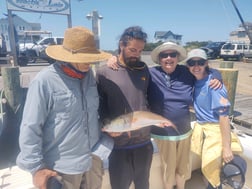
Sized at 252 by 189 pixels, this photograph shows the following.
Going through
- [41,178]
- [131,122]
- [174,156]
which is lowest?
[174,156]

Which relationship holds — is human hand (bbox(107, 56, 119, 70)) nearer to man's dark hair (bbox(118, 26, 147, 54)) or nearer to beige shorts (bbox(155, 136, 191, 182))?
man's dark hair (bbox(118, 26, 147, 54))

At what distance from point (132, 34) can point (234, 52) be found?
26.2 m

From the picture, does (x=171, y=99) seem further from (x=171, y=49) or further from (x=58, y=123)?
(x=58, y=123)

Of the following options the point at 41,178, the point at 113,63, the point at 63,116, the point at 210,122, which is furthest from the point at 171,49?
the point at 41,178

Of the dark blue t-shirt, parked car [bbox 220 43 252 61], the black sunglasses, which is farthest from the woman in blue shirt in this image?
parked car [bbox 220 43 252 61]

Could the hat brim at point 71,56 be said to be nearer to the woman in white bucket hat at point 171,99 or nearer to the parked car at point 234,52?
the woman in white bucket hat at point 171,99

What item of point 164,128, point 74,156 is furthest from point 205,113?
point 74,156

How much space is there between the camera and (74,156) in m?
1.68

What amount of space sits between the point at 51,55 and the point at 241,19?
2161cm

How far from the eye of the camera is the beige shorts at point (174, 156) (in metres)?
2.36

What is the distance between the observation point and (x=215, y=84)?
2271 millimetres

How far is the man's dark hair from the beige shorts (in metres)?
0.99

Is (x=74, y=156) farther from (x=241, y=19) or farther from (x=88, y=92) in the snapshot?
(x=241, y=19)

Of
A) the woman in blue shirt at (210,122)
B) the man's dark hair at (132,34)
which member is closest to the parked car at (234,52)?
the woman in blue shirt at (210,122)
